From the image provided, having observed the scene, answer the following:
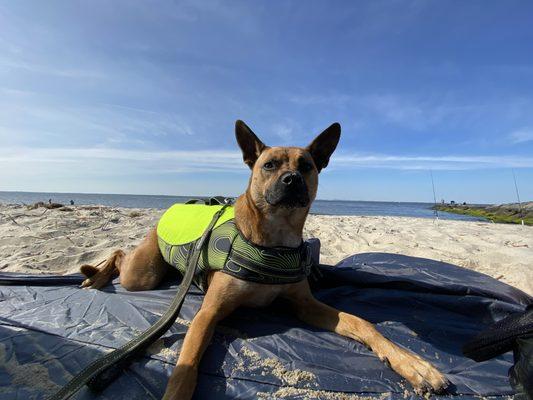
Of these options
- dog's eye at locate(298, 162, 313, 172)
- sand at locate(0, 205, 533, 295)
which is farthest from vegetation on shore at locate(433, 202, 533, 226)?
dog's eye at locate(298, 162, 313, 172)

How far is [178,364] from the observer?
6.26ft

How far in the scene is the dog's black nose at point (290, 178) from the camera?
2766 millimetres

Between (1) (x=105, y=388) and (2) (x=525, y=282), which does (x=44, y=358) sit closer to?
(1) (x=105, y=388)

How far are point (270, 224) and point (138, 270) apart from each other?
5.62ft

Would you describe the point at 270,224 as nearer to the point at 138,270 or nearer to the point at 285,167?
the point at 285,167

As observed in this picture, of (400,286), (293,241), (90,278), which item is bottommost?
(400,286)

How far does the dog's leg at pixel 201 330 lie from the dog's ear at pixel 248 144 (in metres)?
1.36

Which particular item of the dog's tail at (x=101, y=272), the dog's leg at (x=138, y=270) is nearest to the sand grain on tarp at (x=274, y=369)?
the dog's leg at (x=138, y=270)

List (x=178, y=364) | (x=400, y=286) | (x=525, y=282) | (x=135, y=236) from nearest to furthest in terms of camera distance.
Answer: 1. (x=178, y=364)
2. (x=400, y=286)
3. (x=525, y=282)
4. (x=135, y=236)

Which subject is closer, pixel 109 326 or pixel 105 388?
pixel 105 388

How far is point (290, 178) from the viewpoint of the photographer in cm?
278

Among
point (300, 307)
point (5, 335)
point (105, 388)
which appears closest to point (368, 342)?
point (300, 307)

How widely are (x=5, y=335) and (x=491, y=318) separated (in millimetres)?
3878

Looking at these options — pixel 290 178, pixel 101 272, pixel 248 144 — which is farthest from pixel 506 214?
pixel 101 272
